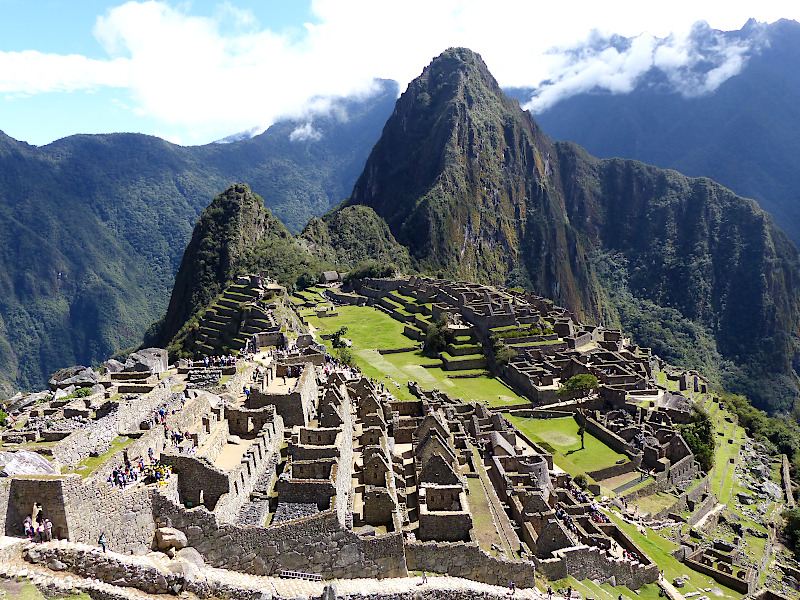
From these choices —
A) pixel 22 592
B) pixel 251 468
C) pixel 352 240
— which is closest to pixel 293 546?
pixel 251 468

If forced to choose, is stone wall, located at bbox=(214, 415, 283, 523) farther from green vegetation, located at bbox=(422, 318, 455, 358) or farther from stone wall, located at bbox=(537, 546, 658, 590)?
green vegetation, located at bbox=(422, 318, 455, 358)

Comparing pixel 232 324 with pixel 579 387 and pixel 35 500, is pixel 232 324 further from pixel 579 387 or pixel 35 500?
pixel 35 500

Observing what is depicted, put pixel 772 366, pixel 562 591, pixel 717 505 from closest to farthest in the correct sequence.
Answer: pixel 562 591 < pixel 717 505 < pixel 772 366

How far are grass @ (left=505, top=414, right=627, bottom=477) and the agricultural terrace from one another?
4.15 meters

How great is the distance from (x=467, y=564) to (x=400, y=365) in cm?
4306

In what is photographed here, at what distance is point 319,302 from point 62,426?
76.9 meters

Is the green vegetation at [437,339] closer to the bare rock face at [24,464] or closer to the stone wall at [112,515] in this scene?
the stone wall at [112,515]

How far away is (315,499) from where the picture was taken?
1973cm

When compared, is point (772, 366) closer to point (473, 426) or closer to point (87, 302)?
point (473, 426)

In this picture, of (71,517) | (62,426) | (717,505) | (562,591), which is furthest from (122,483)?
(717,505)

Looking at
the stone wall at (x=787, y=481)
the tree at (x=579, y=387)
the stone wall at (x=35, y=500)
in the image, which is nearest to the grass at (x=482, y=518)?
the stone wall at (x=35, y=500)

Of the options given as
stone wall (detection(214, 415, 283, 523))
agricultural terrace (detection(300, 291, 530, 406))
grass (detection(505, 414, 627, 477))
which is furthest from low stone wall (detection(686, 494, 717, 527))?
stone wall (detection(214, 415, 283, 523))

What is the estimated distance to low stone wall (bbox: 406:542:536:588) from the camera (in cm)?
2048

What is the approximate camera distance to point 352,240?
171m
